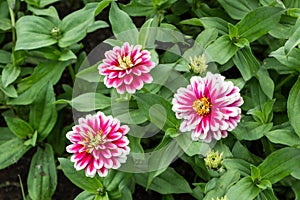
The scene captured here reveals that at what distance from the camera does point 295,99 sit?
1744 millimetres

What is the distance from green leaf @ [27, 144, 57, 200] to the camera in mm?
1937

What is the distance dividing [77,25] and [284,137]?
0.75 meters

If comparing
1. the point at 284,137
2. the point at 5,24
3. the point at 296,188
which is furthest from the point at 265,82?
the point at 5,24

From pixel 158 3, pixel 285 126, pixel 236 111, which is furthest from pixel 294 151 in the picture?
pixel 158 3

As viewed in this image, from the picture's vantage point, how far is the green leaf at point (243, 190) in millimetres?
1615

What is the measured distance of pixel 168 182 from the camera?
185 cm

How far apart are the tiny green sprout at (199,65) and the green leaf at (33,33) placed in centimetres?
51

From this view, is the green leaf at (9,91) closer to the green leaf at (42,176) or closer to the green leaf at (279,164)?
the green leaf at (42,176)

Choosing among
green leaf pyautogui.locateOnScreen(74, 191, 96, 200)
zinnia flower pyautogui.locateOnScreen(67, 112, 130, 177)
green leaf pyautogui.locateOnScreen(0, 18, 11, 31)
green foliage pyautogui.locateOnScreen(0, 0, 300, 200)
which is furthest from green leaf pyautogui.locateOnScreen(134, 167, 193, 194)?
green leaf pyautogui.locateOnScreen(0, 18, 11, 31)

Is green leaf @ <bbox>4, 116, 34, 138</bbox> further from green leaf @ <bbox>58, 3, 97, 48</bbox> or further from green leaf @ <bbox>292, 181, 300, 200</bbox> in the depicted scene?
green leaf @ <bbox>292, 181, 300, 200</bbox>

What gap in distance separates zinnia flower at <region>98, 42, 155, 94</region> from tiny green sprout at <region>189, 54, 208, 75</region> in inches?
4.6

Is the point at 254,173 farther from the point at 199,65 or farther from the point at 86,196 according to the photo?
the point at 86,196

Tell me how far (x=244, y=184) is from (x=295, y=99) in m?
0.30

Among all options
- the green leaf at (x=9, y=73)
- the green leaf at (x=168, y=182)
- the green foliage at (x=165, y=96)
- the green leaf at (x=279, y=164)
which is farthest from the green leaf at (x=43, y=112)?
the green leaf at (x=279, y=164)
